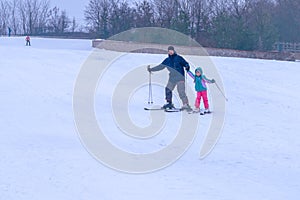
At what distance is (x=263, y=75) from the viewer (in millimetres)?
25328

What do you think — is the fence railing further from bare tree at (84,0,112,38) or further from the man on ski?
the man on ski

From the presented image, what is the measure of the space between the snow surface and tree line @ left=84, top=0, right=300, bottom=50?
96.4 ft

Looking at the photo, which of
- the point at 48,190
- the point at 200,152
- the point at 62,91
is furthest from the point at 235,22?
the point at 48,190

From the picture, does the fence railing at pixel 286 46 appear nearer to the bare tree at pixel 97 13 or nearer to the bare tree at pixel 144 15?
the bare tree at pixel 144 15

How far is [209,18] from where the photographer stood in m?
59.4

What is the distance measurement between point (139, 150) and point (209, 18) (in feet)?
167

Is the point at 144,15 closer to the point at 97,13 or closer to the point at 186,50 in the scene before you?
the point at 97,13

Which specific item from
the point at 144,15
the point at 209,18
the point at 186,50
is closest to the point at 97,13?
the point at 144,15

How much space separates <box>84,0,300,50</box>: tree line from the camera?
47.2 metres

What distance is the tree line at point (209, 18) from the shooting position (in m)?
47.2

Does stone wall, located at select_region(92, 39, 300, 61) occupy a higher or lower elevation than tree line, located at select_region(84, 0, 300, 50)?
lower

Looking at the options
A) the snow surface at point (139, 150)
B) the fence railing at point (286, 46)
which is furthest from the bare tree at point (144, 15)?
the snow surface at point (139, 150)

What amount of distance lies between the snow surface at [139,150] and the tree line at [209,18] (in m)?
29.4

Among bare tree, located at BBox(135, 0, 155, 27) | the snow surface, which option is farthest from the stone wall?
bare tree, located at BBox(135, 0, 155, 27)
